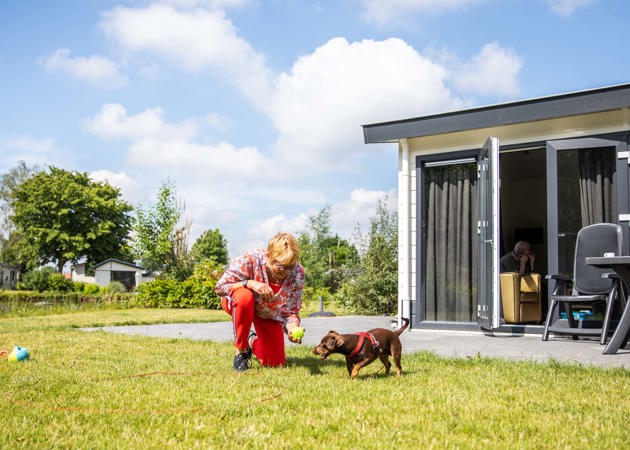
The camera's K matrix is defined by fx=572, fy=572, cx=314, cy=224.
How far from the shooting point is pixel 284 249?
3549 millimetres

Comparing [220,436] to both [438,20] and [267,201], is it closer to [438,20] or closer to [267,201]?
[438,20]

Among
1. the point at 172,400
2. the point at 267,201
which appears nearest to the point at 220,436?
the point at 172,400

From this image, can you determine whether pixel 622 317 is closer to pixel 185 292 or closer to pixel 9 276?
pixel 185 292

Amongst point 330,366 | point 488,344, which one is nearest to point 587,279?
point 488,344

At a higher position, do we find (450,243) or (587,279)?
(450,243)

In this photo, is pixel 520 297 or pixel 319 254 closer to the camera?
pixel 520 297

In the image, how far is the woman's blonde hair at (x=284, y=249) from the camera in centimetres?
353

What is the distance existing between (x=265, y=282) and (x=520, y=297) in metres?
5.15

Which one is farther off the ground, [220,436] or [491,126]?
[491,126]

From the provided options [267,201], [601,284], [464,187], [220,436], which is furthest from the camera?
[267,201]

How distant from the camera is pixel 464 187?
23.0 ft

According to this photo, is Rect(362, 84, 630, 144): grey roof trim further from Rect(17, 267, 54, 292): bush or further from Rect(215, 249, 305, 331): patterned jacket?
Rect(17, 267, 54, 292): bush

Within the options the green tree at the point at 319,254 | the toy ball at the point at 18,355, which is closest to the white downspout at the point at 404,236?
the toy ball at the point at 18,355

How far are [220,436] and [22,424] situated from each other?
81 cm
